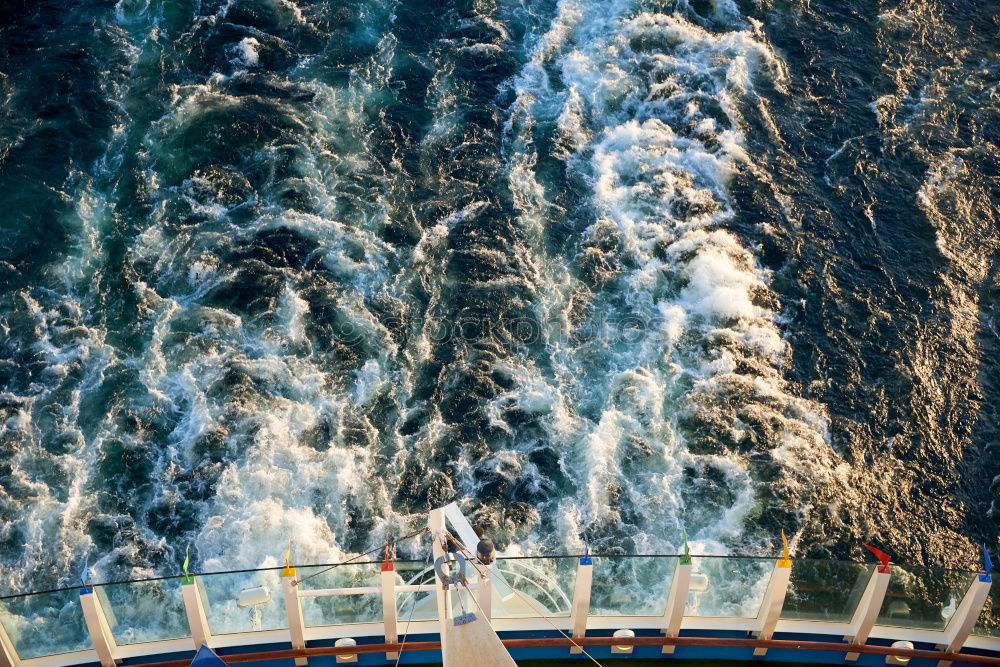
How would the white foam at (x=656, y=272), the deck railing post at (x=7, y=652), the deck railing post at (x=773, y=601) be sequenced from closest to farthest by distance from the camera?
the deck railing post at (x=7, y=652), the deck railing post at (x=773, y=601), the white foam at (x=656, y=272)

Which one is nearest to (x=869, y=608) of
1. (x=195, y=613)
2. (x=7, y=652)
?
(x=195, y=613)

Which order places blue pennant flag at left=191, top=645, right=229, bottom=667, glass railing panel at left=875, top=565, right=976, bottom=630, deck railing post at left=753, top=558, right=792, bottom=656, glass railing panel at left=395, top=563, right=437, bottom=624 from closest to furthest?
blue pennant flag at left=191, top=645, right=229, bottom=667, deck railing post at left=753, top=558, right=792, bottom=656, glass railing panel at left=875, top=565, right=976, bottom=630, glass railing panel at left=395, top=563, right=437, bottom=624

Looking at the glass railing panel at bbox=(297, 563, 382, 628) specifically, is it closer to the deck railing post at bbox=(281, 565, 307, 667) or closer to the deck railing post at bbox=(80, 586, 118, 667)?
the deck railing post at bbox=(281, 565, 307, 667)

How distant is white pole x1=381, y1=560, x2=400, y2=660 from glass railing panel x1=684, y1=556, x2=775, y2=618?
3.85 meters

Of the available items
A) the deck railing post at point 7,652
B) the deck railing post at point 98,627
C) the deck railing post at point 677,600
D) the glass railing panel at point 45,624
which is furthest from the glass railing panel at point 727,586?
the deck railing post at point 7,652

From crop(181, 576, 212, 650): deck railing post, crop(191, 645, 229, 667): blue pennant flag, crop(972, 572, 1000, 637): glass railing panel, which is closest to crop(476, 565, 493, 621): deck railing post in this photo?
crop(191, 645, 229, 667): blue pennant flag

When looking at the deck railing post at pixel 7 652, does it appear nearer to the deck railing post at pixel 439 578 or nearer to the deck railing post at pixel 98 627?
the deck railing post at pixel 98 627

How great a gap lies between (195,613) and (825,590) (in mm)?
8335

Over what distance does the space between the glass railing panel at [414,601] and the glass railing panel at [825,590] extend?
4829mm

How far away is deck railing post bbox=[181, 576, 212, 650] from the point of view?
39.6ft

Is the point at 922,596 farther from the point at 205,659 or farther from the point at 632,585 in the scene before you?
the point at 205,659

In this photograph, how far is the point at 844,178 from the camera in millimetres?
25344

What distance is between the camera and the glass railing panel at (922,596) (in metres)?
12.7

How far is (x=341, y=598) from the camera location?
12.8 m
